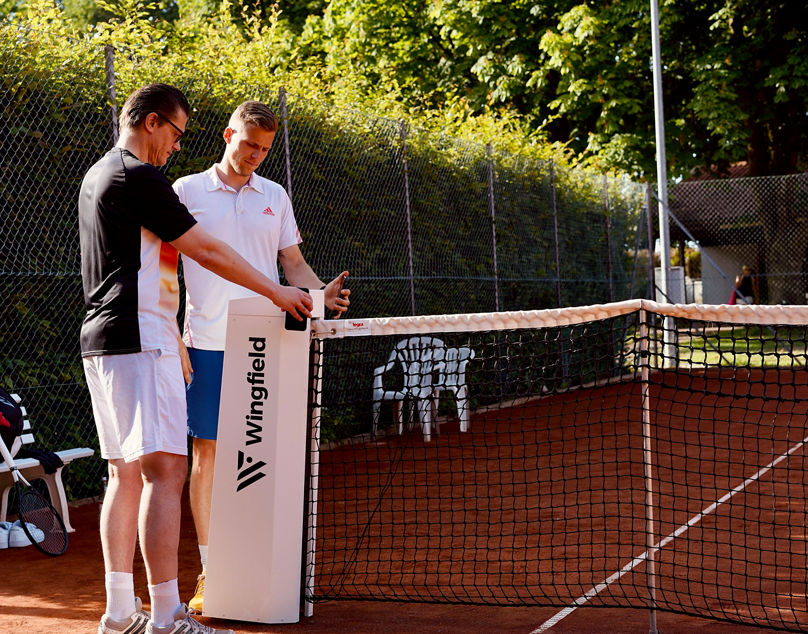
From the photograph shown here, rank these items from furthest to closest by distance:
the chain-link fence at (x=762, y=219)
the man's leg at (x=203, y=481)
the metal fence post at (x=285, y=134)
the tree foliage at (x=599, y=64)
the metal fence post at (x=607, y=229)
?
the chain-link fence at (x=762, y=219), the tree foliage at (x=599, y=64), the metal fence post at (x=607, y=229), the metal fence post at (x=285, y=134), the man's leg at (x=203, y=481)

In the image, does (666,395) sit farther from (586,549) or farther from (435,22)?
(435,22)

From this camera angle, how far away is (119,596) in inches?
143

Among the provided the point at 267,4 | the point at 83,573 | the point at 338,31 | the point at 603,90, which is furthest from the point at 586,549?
the point at 267,4

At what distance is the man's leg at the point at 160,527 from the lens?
355cm

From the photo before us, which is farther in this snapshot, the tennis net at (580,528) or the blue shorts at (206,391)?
the blue shorts at (206,391)

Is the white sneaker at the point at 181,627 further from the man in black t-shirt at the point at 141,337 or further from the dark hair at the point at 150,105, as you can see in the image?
the dark hair at the point at 150,105

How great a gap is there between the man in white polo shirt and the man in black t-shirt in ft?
1.97

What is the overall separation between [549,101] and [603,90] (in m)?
2.30

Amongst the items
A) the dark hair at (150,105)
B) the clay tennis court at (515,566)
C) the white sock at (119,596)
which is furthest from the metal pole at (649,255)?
the white sock at (119,596)

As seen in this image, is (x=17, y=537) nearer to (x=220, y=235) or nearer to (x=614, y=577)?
(x=220, y=235)

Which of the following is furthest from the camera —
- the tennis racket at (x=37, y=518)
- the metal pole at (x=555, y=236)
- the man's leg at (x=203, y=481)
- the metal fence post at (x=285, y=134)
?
the metal pole at (x=555, y=236)

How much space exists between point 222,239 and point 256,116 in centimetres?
55

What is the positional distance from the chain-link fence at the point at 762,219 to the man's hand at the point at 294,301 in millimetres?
19096

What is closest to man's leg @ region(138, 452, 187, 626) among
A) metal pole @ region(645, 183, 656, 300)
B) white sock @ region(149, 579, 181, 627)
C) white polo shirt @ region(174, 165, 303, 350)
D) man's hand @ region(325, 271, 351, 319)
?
white sock @ region(149, 579, 181, 627)
